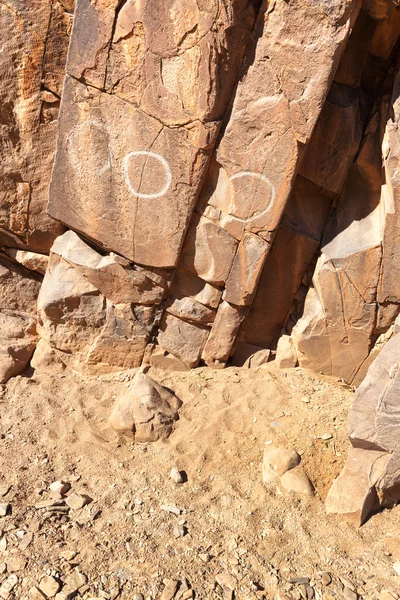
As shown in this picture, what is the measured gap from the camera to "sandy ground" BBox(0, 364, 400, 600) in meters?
3.04

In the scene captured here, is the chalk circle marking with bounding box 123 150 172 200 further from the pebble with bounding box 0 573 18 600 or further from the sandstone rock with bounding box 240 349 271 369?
the pebble with bounding box 0 573 18 600

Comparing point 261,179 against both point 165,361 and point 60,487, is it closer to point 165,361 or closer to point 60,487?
point 165,361

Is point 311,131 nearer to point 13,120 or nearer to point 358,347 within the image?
point 358,347

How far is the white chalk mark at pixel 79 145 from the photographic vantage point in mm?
4066

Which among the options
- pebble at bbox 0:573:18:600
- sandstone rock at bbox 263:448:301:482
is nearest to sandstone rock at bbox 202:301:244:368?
sandstone rock at bbox 263:448:301:482

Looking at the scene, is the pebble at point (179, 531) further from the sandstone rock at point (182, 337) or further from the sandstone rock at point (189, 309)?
the sandstone rock at point (189, 309)

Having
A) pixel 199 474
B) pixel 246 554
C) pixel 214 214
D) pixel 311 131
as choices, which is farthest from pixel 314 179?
pixel 246 554

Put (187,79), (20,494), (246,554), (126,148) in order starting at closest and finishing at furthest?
(246,554) → (20,494) → (187,79) → (126,148)

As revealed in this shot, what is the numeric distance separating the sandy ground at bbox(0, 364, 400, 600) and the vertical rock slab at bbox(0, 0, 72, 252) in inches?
49.9

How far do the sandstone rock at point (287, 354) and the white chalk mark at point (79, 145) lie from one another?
2.01 meters

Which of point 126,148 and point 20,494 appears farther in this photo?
point 126,148

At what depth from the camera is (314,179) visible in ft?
13.8

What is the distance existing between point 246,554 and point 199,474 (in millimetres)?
677

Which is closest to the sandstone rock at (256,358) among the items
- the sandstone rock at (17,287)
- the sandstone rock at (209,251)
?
the sandstone rock at (209,251)
